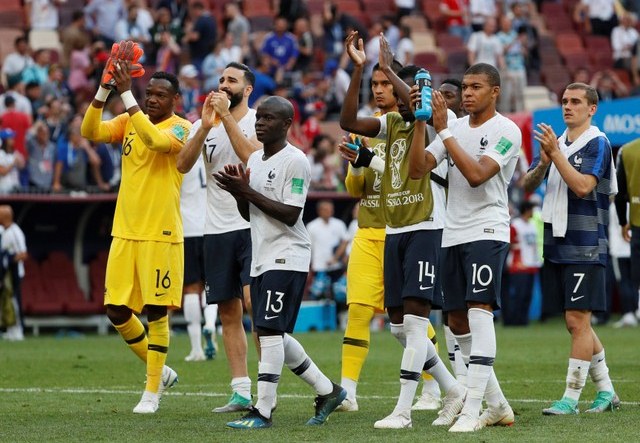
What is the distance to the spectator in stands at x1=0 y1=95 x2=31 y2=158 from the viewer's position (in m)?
22.5

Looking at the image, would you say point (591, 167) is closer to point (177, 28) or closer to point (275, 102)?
point (275, 102)

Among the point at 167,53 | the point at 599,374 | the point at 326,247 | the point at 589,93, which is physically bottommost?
the point at 326,247

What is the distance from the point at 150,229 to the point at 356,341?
72.4 inches

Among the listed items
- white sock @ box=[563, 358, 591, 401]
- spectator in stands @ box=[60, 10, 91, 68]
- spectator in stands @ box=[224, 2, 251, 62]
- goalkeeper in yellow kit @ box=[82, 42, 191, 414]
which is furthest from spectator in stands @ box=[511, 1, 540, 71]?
white sock @ box=[563, 358, 591, 401]

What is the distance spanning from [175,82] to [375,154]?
5.56 ft

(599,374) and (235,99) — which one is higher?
(235,99)

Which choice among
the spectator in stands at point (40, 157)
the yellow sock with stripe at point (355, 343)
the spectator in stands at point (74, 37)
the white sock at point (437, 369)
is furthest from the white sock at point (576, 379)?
the spectator in stands at point (74, 37)

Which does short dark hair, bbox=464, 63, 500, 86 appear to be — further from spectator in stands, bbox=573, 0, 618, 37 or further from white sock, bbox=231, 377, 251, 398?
spectator in stands, bbox=573, 0, 618, 37

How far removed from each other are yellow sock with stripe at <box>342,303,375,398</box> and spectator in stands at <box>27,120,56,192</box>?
472 inches

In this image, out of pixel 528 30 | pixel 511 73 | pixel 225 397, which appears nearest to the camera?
pixel 225 397

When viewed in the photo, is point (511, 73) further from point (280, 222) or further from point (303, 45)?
point (280, 222)

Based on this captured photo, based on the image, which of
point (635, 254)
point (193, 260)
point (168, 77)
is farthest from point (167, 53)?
point (168, 77)

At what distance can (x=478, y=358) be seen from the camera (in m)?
9.18

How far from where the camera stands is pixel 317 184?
78.7 ft
